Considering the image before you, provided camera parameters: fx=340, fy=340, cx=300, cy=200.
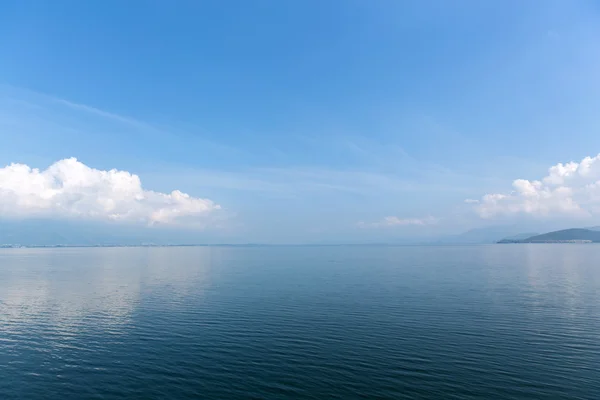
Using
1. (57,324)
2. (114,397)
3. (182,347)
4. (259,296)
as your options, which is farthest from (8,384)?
(259,296)

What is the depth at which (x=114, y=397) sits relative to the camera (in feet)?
116

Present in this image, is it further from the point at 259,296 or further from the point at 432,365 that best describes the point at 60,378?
the point at 259,296

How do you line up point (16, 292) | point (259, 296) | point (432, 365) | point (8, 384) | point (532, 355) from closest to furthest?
point (8, 384)
point (432, 365)
point (532, 355)
point (259, 296)
point (16, 292)

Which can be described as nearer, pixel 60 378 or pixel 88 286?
pixel 60 378

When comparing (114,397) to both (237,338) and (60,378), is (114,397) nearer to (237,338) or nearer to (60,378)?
(60,378)

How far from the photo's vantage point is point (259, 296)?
89.6 metres

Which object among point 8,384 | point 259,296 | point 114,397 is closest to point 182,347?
point 114,397

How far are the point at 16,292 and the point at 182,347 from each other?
273 ft

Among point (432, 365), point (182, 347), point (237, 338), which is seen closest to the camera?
point (432, 365)

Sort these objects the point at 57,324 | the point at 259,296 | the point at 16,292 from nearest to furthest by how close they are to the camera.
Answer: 1. the point at 57,324
2. the point at 259,296
3. the point at 16,292

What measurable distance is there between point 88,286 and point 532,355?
4801 inches

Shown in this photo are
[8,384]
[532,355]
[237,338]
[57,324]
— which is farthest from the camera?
[57,324]

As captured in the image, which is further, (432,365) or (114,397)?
(432,365)

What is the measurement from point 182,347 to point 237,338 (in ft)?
27.4
